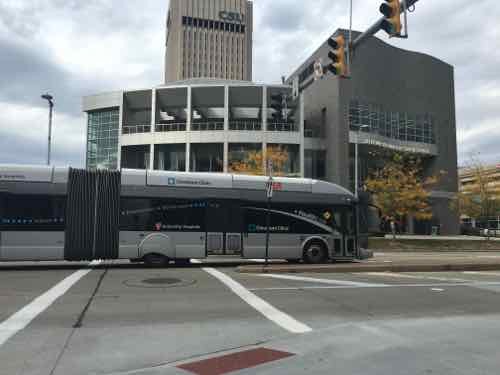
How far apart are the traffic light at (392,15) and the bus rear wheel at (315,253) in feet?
30.1

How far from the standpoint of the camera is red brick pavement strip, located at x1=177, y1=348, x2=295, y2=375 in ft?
15.7

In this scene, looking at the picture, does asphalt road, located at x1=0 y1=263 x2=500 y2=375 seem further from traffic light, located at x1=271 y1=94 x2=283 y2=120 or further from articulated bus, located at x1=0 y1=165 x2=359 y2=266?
traffic light, located at x1=271 y1=94 x2=283 y2=120

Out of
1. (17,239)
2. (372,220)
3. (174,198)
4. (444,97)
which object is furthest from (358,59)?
(17,239)

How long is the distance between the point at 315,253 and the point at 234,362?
1205 centimetres

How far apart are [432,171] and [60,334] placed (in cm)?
5844

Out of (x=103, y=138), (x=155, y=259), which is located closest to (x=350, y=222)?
(x=155, y=259)

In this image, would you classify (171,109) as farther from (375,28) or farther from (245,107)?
(375,28)

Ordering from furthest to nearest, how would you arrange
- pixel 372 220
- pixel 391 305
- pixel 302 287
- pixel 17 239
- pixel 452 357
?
pixel 372 220, pixel 17 239, pixel 302 287, pixel 391 305, pixel 452 357

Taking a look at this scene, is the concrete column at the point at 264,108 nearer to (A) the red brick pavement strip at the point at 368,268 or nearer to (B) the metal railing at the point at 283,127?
(B) the metal railing at the point at 283,127

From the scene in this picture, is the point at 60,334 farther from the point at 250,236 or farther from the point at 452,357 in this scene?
the point at 250,236

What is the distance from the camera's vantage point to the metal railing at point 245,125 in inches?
2124

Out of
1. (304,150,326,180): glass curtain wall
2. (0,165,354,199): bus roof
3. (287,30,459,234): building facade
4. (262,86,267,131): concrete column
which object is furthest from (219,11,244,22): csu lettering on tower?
(0,165,354,199): bus roof

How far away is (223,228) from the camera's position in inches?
632

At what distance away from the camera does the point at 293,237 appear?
54.9 ft
